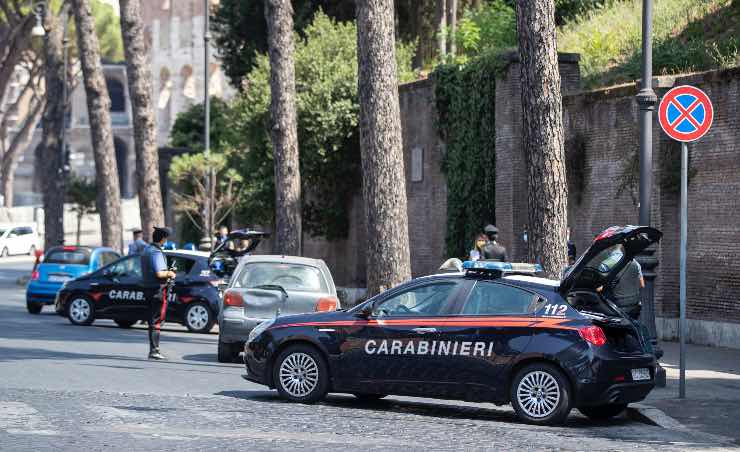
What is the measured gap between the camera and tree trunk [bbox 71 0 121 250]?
1602 inches

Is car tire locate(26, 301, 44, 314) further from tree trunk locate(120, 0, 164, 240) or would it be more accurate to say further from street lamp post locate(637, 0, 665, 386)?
street lamp post locate(637, 0, 665, 386)

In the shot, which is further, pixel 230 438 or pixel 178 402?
pixel 178 402

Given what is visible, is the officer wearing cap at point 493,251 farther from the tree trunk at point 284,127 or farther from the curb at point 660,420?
the tree trunk at point 284,127

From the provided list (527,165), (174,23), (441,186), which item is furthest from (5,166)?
(527,165)

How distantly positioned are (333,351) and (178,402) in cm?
164

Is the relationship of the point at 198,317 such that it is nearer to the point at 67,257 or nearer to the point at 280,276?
the point at 67,257

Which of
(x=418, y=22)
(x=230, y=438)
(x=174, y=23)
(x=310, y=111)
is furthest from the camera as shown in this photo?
(x=174, y=23)

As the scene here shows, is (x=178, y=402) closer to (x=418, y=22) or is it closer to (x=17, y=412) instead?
(x=17, y=412)

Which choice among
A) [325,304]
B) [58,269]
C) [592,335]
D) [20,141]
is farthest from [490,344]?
[20,141]

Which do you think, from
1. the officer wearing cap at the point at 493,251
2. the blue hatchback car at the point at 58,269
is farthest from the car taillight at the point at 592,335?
the blue hatchback car at the point at 58,269

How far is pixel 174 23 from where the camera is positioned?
94562 millimetres

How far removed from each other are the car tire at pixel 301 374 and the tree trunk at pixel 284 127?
603 inches

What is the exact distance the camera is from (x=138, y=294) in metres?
26.6

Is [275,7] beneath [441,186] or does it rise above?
above
